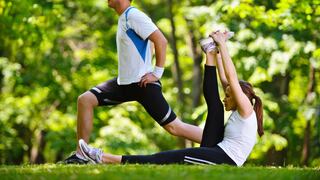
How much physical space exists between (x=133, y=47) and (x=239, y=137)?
1.50m

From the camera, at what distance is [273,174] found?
6289 mm

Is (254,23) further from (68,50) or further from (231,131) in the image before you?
(68,50)

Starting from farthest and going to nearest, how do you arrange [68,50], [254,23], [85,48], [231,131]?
[85,48] < [68,50] < [254,23] < [231,131]

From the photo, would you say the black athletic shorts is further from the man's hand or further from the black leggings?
the black leggings

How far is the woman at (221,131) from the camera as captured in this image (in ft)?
24.1

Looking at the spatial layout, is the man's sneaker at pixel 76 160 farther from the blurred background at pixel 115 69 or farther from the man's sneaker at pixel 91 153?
the blurred background at pixel 115 69

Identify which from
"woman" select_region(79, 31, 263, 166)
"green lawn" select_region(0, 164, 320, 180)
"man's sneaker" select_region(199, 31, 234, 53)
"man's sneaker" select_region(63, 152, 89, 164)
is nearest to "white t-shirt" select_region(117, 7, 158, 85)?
"man's sneaker" select_region(199, 31, 234, 53)

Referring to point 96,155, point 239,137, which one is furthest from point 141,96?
point 239,137

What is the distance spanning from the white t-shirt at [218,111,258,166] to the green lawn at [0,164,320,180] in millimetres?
715

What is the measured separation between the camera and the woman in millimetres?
7336

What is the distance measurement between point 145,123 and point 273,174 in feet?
47.2

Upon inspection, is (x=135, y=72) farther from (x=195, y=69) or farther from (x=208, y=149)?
(x=195, y=69)

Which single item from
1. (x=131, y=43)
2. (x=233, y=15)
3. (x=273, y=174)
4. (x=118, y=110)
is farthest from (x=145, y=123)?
(x=273, y=174)

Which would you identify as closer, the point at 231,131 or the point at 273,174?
the point at 273,174
